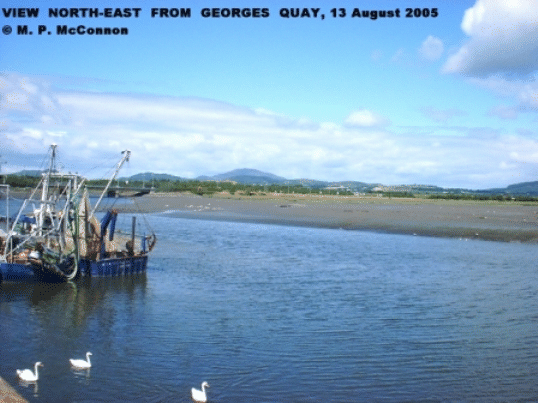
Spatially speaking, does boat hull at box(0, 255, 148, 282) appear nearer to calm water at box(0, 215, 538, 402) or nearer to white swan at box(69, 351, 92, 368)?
calm water at box(0, 215, 538, 402)

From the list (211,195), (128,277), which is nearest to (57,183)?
(128,277)

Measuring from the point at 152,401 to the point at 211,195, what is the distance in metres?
121

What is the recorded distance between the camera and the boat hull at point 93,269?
2853 centimetres

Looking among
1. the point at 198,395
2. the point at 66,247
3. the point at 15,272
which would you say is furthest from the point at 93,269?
the point at 198,395

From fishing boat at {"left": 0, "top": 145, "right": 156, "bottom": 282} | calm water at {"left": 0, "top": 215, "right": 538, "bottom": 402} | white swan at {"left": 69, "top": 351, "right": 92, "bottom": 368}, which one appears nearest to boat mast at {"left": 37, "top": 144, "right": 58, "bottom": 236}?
fishing boat at {"left": 0, "top": 145, "right": 156, "bottom": 282}

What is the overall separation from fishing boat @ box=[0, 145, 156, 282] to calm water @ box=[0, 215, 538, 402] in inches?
33.6

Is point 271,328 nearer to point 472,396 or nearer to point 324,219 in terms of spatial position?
point 472,396

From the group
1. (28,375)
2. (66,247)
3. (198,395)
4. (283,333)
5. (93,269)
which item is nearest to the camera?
(198,395)

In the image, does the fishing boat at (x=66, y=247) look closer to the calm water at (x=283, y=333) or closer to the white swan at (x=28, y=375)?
the calm water at (x=283, y=333)

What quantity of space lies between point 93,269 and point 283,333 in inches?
544

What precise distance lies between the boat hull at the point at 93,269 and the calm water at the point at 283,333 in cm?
64

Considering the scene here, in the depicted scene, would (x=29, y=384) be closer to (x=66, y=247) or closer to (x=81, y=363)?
(x=81, y=363)

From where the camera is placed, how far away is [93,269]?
31.0 metres

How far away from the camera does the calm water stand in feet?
53.0
